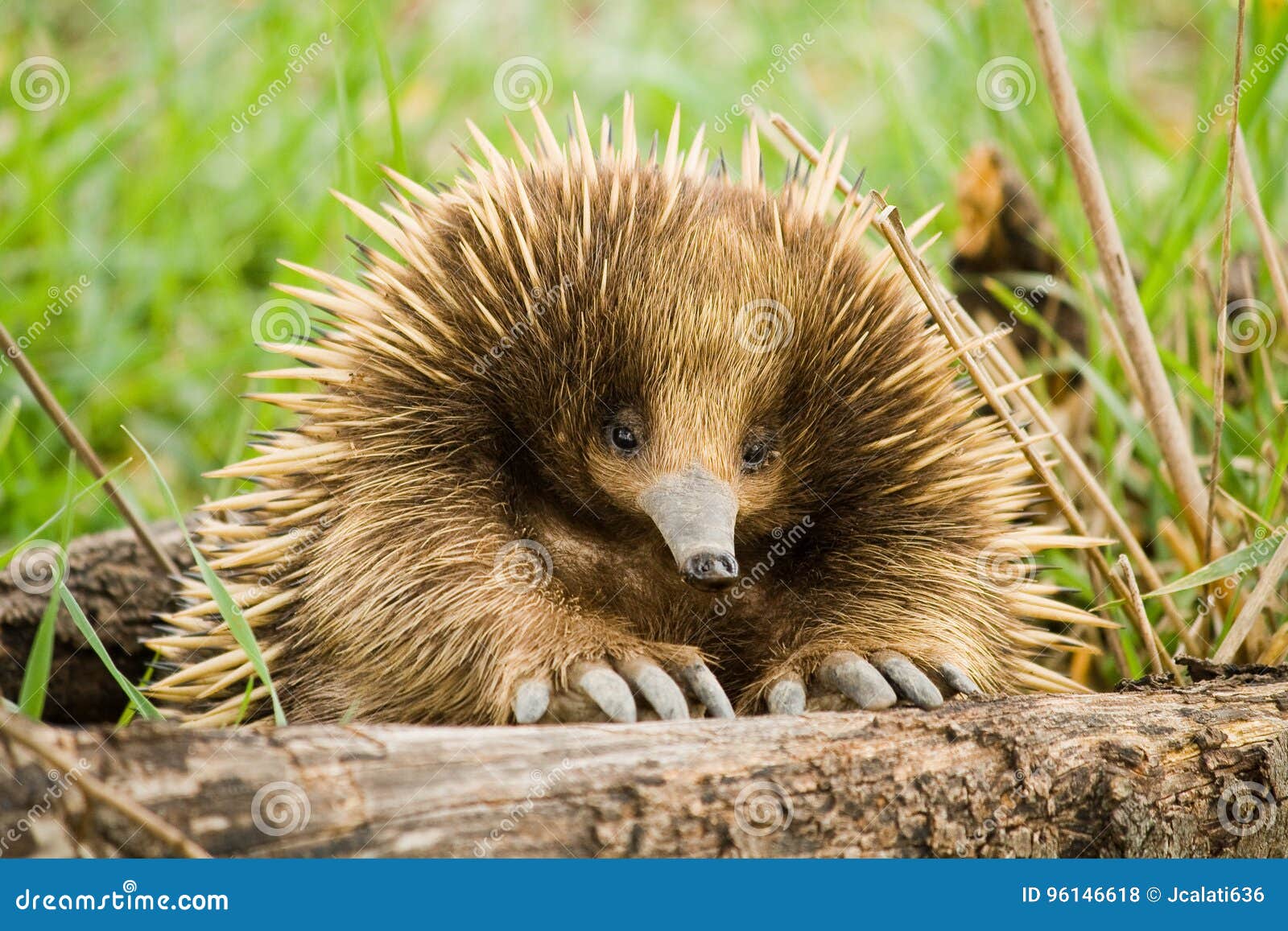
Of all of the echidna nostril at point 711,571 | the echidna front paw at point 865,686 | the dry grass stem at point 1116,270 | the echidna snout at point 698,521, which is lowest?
the echidna front paw at point 865,686

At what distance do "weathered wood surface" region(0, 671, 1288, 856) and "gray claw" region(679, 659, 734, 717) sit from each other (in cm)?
22

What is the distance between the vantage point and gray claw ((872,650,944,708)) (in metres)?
1.74

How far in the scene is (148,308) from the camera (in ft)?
11.4

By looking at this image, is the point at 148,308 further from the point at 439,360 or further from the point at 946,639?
the point at 946,639

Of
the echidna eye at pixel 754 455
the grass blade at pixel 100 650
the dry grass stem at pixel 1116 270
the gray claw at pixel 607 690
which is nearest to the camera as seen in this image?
the grass blade at pixel 100 650

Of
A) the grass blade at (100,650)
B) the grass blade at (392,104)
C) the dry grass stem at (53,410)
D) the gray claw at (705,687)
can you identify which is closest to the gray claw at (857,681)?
the gray claw at (705,687)

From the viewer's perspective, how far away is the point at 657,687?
1.65m

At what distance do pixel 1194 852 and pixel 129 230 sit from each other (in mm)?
3056

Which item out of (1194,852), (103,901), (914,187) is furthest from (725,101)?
(103,901)

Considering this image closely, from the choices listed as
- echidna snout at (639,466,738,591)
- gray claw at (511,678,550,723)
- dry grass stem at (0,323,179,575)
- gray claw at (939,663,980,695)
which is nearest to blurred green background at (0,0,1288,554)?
dry grass stem at (0,323,179,575)

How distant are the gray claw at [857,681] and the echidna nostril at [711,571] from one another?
1.03 ft

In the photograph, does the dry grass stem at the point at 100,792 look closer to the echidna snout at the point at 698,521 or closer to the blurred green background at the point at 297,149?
the echidna snout at the point at 698,521

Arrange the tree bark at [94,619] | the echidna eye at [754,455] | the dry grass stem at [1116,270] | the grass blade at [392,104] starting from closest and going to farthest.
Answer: the echidna eye at [754,455]
the dry grass stem at [1116,270]
the grass blade at [392,104]
the tree bark at [94,619]

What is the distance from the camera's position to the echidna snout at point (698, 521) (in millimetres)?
1533
